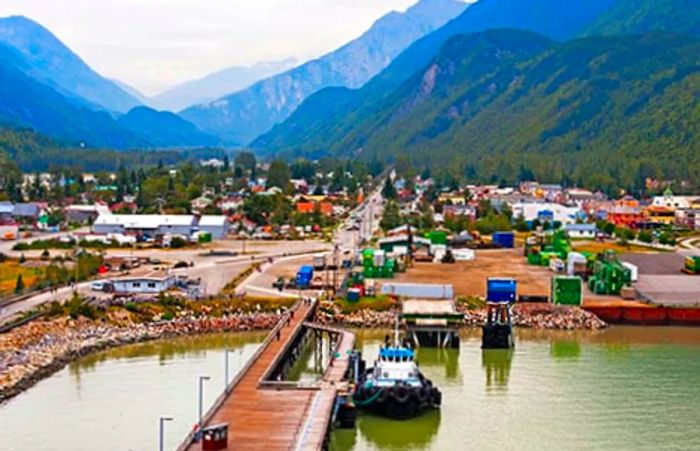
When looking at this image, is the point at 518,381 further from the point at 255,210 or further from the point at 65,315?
the point at 255,210

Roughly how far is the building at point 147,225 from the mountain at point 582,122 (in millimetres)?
55212

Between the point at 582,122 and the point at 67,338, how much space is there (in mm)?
125670

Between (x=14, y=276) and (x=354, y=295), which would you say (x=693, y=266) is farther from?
(x=14, y=276)

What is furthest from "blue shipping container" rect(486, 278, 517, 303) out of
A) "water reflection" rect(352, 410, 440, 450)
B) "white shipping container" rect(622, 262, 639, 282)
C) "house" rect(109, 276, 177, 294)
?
"water reflection" rect(352, 410, 440, 450)

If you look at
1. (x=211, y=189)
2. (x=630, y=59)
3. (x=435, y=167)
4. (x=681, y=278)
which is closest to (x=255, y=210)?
(x=211, y=189)

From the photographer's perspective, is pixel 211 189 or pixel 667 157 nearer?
pixel 211 189

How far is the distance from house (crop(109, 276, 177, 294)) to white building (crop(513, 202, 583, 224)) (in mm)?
44415

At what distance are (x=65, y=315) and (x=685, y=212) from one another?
5824 centimetres

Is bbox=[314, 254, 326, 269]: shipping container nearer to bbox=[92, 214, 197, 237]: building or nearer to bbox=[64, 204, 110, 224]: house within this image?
bbox=[92, 214, 197, 237]: building

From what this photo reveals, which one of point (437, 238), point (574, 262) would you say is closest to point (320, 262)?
point (437, 238)

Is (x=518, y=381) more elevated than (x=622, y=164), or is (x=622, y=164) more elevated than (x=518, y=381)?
(x=622, y=164)

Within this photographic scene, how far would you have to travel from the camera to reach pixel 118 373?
3416 centimetres

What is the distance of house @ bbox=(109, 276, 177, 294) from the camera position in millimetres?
46125

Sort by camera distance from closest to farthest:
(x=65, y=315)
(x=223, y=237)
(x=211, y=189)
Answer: (x=65, y=315), (x=223, y=237), (x=211, y=189)
